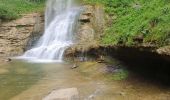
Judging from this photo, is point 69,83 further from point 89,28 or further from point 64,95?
point 89,28

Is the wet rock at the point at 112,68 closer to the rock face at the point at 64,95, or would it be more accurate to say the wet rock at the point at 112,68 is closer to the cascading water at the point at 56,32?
the rock face at the point at 64,95

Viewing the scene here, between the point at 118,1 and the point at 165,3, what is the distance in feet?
29.9

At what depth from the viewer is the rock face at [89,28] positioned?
17.6 meters

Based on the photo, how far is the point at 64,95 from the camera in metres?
10.3

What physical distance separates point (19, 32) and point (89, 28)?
4282 mm

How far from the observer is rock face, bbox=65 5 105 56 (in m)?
17.6

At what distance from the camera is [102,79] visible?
1276cm

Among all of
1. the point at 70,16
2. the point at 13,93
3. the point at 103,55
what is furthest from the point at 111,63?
the point at 70,16

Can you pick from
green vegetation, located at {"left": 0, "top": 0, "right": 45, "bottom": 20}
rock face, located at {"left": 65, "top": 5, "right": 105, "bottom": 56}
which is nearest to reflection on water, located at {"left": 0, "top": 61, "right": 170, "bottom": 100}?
rock face, located at {"left": 65, "top": 5, "right": 105, "bottom": 56}

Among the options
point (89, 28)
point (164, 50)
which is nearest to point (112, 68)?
point (164, 50)

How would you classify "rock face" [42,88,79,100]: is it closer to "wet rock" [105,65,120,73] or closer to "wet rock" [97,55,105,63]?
"wet rock" [105,65,120,73]

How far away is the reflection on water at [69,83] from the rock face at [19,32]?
3.34 meters

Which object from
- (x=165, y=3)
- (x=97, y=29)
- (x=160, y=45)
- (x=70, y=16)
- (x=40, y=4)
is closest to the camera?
(x=160, y=45)

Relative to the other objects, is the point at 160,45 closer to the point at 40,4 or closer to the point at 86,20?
the point at 86,20
